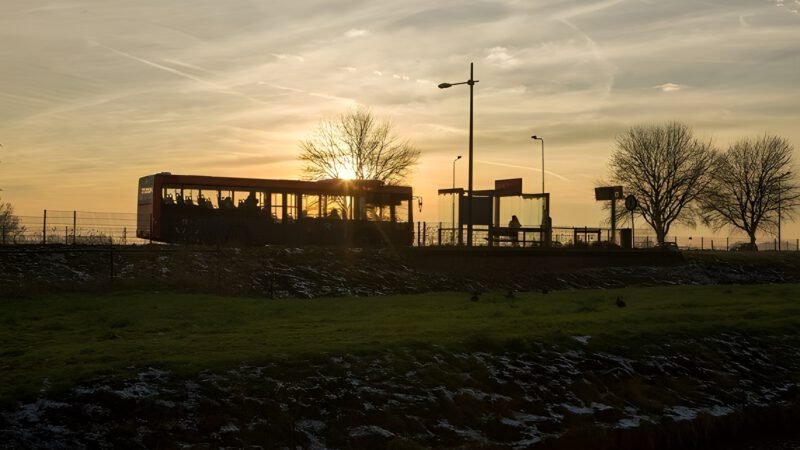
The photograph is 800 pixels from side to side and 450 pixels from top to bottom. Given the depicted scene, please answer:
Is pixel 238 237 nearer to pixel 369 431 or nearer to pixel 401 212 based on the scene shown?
pixel 401 212

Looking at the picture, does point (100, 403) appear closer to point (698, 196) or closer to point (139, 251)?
point (139, 251)

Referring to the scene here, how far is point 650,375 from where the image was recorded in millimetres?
15508

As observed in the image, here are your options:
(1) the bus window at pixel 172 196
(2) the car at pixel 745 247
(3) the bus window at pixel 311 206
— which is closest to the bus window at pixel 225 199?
(1) the bus window at pixel 172 196

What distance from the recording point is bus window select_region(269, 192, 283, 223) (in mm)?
37500

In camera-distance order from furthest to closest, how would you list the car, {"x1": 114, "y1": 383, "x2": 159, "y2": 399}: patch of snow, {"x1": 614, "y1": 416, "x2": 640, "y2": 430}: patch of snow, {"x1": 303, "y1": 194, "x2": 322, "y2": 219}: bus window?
the car < {"x1": 303, "y1": 194, "x2": 322, "y2": 219}: bus window < {"x1": 614, "y1": 416, "x2": 640, "y2": 430}: patch of snow < {"x1": 114, "y1": 383, "x2": 159, "y2": 399}: patch of snow

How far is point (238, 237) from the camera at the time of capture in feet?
120

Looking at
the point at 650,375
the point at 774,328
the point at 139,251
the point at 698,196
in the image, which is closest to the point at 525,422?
the point at 650,375

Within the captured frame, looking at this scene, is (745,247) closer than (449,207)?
No

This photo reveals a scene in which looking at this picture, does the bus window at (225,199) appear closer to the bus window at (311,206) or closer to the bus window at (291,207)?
the bus window at (291,207)

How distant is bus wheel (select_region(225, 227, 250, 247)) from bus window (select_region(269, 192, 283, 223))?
1569 mm

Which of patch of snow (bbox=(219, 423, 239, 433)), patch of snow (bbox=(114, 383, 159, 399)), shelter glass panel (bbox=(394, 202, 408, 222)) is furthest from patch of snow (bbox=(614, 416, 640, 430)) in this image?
shelter glass panel (bbox=(394, 202, 408, 222))

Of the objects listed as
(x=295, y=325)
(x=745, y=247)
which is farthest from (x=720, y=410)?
(x=745, y=247)

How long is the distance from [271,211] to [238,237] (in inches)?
77.2

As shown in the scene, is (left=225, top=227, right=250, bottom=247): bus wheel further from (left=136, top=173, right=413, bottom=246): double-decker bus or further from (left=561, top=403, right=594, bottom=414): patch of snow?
(left=561, top=403, right=594, bottom=414): patch of snow
